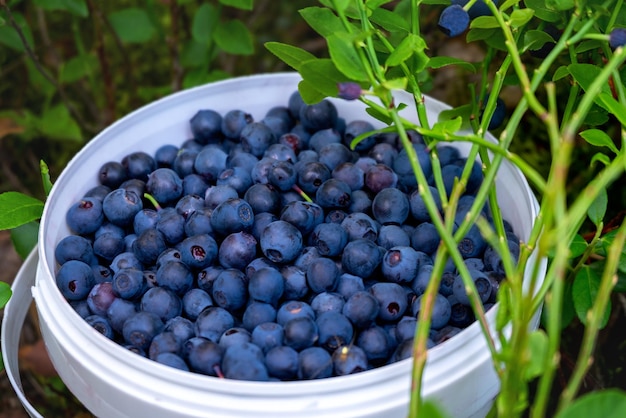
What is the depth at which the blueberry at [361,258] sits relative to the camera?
3.31 ft

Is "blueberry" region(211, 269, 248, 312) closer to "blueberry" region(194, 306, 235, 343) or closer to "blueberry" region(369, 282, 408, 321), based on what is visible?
"blueberry" region(194, 306, 235, 343)

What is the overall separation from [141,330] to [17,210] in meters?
0.35

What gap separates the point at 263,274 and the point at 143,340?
18 cm

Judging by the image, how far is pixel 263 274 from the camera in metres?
0.98

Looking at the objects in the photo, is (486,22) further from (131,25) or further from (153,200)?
(131,25)

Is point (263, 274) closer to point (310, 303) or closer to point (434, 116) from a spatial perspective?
point (310, 303)

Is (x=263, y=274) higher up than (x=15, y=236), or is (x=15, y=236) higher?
(x=263, y=274)

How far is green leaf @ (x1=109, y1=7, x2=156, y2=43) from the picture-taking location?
5.90ft

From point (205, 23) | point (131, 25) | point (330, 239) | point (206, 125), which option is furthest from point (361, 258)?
point (131, 25)

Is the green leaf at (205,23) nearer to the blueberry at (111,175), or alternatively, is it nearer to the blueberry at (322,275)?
the blueberry at (111,175)

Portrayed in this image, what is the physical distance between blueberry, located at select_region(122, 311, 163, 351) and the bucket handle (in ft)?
0.71

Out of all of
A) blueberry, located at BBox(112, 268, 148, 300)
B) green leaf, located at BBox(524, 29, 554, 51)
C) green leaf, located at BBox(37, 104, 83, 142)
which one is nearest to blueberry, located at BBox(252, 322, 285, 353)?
blueberry, located at BBox(112, 268, 148, 300)

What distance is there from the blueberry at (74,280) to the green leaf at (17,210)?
137mm

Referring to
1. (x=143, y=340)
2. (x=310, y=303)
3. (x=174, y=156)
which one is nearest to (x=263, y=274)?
(x=310, y=303)
